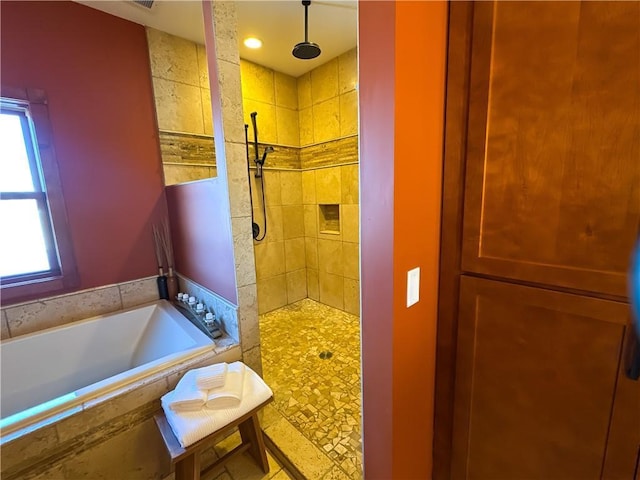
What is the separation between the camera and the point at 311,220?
3297 mm

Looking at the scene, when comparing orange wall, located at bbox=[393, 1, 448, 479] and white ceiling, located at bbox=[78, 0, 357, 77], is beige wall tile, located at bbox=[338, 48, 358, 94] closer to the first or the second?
white ceiling, located at bbox=[78, 0, 357, 77]

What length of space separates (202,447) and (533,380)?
125cm

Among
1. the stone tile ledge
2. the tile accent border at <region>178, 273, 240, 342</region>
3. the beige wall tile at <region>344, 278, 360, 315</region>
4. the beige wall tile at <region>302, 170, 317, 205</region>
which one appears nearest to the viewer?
the stone tile ledge

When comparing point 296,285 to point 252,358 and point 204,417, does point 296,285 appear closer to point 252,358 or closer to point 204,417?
point 252,358

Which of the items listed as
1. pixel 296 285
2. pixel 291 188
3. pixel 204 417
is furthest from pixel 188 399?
pixel 291 188

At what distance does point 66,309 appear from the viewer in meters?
1.93

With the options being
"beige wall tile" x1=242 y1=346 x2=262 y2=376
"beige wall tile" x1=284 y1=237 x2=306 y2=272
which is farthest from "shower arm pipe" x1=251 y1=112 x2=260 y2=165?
"beige wall tile" x1=242 y1=346 x2=262 y2=376

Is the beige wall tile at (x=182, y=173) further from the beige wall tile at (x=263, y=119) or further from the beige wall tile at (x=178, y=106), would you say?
the beige wall tile at (x=263, y=119)

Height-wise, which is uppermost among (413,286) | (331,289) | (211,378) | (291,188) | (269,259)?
(291,188)

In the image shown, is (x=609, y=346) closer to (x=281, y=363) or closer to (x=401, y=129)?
(x=401, y=129)

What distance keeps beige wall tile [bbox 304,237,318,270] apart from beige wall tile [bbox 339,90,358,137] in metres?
1.26

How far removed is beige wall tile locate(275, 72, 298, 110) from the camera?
2.99 m

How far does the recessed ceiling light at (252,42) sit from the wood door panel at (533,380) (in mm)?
2532

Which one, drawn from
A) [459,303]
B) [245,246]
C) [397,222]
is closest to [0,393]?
[245,246]
